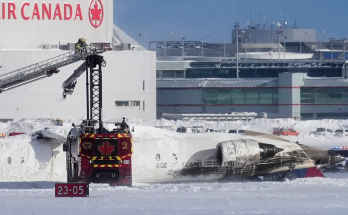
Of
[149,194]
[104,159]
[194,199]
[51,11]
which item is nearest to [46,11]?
[51,11]

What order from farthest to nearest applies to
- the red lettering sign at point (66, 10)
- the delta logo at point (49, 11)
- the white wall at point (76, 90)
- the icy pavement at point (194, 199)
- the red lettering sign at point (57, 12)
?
the red lettering sign at point (66, 10)
the red lettering sign at point (57, 12)
the delta logo at point (49, 11)
the white wall at point (76, 90)
the icy pavement at point (194, 199)

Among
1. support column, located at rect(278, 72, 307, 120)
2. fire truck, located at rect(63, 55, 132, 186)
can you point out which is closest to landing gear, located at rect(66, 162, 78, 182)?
fire truck, located at rect(63, 55, 132, 186)

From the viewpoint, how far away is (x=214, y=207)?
32031 mm

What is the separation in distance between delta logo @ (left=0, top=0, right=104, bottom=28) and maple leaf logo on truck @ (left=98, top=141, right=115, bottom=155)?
193 ft

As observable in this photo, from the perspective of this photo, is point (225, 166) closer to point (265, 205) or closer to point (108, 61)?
point (265, 205)

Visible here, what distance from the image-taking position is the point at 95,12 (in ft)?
320

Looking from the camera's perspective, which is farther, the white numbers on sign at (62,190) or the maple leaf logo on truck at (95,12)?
the maple leaf logo on truck at (95,12)

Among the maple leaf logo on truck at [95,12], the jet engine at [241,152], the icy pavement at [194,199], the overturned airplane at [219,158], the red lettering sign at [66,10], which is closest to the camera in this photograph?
the icy pavement at [194,199]

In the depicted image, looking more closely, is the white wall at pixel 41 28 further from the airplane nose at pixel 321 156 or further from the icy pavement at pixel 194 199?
the icy pavement at pixel 194 199

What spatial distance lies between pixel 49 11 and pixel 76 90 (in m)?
8.61

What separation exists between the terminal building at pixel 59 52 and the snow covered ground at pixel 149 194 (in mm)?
50542

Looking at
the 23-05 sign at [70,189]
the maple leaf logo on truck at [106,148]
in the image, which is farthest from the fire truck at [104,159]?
the 23-05 sign at [70,189]

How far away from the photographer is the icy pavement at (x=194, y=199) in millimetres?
31000

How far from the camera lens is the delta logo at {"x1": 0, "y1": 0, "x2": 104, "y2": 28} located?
95375 mm
